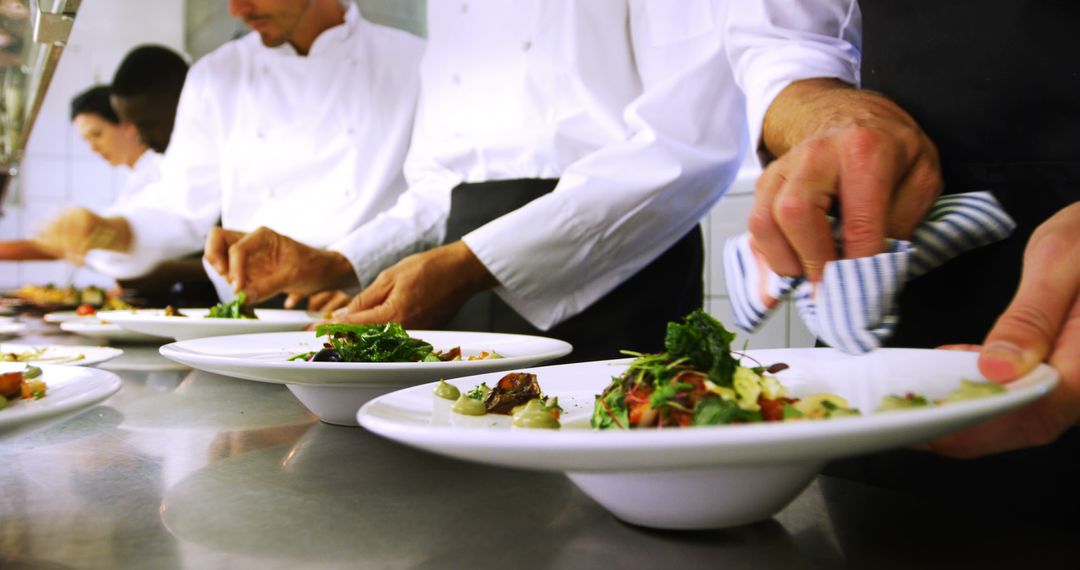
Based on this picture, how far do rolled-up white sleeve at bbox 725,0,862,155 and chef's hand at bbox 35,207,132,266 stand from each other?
2.72 metres

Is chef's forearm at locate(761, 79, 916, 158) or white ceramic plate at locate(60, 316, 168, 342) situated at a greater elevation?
chef's forearm at locate(761, 79, 916, 158)

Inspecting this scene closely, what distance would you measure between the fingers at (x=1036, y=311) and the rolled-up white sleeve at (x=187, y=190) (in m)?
3.64

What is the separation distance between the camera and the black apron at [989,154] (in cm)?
91

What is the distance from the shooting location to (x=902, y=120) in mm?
931

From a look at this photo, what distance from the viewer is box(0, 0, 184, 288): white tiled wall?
7750mm

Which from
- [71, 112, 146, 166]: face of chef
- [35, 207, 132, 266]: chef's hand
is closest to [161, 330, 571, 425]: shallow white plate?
[35, 207, 132, 266]: chef's hand

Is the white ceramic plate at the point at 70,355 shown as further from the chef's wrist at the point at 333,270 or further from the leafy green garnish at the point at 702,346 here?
the leafy green garnish at the point at 702,346

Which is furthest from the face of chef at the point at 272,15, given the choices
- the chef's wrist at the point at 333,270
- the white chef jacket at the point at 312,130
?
the chef's wrist at the point at 333,270

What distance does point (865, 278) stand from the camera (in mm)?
715

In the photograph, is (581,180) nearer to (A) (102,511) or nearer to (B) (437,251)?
(B) (437,251)

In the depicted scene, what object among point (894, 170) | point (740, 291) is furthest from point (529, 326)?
point (894, 170)

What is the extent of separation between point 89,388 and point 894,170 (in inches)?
31.0

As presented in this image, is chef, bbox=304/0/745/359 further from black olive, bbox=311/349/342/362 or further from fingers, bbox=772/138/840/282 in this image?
fingers, bbox=772/138/840/282

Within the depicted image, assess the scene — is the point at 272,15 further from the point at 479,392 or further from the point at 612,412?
the point at 612,412
